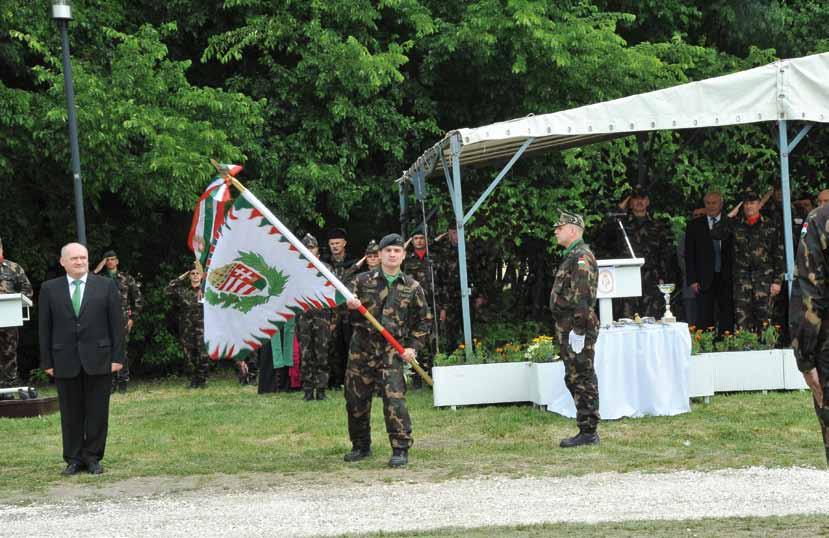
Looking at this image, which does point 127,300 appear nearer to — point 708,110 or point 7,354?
point 7,354

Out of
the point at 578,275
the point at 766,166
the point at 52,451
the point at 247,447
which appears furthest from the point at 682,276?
the point at 52,451

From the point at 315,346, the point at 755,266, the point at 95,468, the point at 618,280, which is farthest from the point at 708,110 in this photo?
the point at 95,468

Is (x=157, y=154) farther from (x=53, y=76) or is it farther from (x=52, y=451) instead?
(x=52, y=451)

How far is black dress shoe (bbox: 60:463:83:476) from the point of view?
9.80 meters

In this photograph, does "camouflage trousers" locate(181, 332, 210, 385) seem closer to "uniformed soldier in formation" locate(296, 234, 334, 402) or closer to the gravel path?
"uniformed soldier in formation" locate(296, 234, 334, 402)

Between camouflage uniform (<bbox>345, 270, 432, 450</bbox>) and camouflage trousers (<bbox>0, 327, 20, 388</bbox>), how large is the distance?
23.0ft

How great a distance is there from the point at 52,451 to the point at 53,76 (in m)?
7.14

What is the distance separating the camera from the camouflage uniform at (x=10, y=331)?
1483 centimetres

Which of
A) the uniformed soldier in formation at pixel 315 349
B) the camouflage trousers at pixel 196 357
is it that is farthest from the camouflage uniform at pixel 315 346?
the camouflage trousers at pixel 196 357

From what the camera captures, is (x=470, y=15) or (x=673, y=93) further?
(x=470, y=15)

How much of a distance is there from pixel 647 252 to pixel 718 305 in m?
1.15

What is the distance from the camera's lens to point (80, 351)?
993cm

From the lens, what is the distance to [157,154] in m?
16.5

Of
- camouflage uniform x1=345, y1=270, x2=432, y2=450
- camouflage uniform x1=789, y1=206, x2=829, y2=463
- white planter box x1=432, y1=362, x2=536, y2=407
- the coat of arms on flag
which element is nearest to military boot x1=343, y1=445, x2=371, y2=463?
camouflage uniform x1=345, y1=270, x2=432, y2=450
